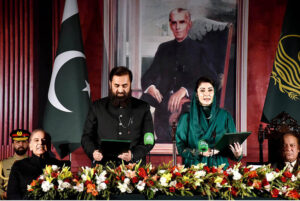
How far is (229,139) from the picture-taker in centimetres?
260

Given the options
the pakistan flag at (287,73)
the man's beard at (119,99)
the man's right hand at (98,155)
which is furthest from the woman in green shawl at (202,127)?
the pakistan flag at (287,73)

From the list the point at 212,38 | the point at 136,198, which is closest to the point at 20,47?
the point at 212,38

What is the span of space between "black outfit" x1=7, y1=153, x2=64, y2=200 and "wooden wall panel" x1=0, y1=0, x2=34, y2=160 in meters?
1.79

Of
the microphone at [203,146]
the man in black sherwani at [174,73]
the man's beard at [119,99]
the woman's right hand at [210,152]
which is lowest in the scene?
the woman's right hand at [210,152]

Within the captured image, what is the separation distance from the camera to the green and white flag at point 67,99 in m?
4.64

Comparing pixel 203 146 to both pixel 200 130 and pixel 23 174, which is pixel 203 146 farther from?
pixel 23 174

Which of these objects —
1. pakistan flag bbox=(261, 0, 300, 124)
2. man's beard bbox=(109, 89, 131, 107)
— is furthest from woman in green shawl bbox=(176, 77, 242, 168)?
pakistan flag bbox=(261, 0, 300, 124)

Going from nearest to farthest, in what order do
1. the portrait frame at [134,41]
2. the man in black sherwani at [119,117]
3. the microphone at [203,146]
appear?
1. the microphone at [203,146]
2. the man in black sherwani at [119,117]
3. the portrait frame at [134,41]

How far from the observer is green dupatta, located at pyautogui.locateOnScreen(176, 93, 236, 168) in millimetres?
3012

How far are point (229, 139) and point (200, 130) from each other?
48cm

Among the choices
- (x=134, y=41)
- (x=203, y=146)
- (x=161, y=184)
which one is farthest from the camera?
(x=134, y=41)

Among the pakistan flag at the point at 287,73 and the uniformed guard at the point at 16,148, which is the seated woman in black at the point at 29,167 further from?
the pakistan flag at the point at 287,73

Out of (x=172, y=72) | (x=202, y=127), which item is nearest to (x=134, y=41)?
(x=172, y=72)

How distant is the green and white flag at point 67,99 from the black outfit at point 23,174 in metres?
1.23
